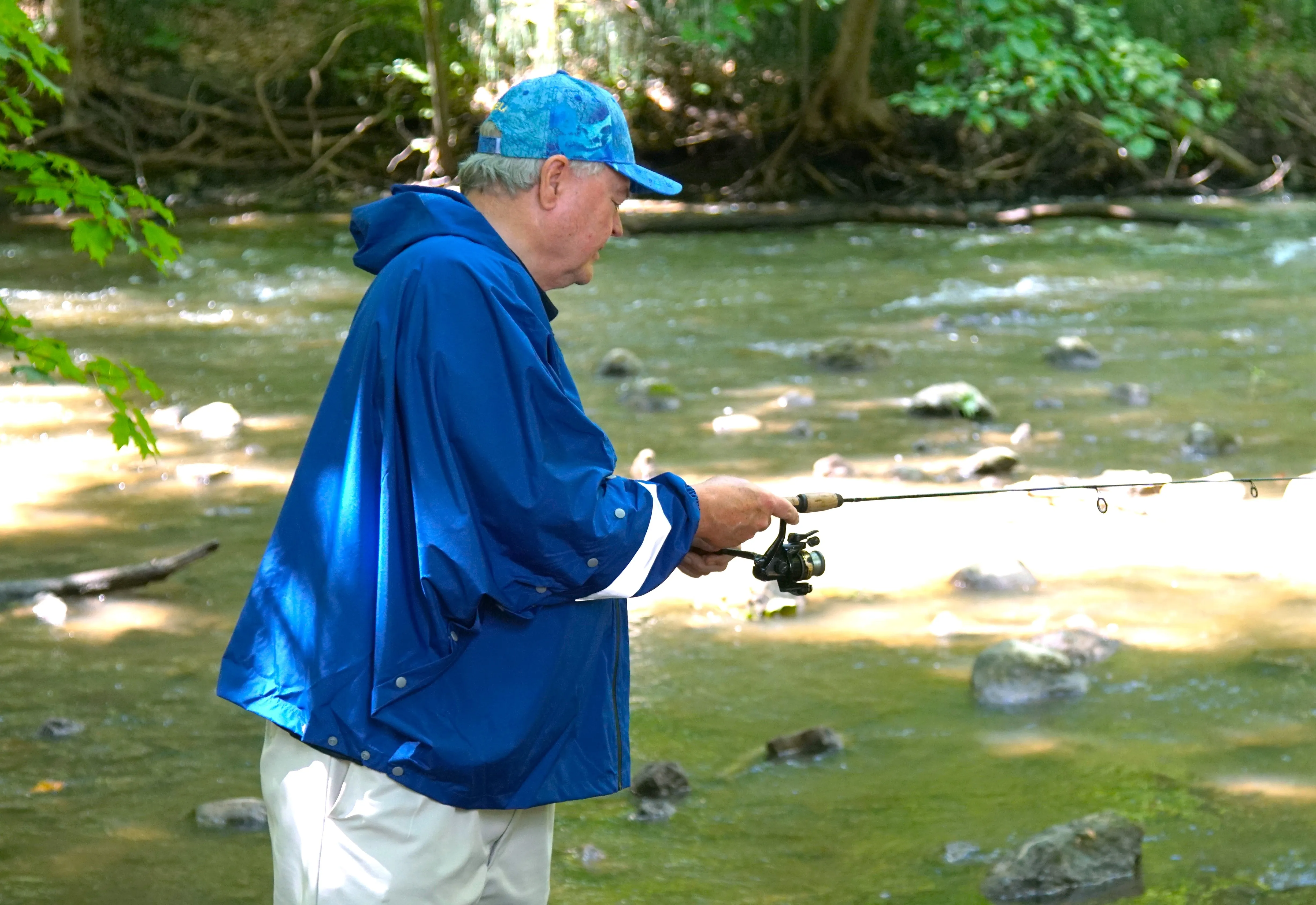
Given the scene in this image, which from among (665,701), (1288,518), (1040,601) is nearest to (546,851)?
(665,701)

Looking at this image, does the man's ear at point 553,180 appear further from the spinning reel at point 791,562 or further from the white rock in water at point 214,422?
the white rock in water at point 214,422

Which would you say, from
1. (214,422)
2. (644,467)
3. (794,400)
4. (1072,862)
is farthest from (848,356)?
(1072,862)

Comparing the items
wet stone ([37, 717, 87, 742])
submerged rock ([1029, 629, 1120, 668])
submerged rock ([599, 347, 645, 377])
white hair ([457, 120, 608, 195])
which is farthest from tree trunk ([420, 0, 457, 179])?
white hair ([457, 120, 608, 195])

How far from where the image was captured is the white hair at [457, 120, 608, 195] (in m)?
2.12

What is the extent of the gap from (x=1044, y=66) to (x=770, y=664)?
1024 centimetres

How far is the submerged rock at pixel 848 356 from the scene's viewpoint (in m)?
8.46

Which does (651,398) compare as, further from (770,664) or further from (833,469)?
(770,664)

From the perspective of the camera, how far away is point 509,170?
6.97 feet

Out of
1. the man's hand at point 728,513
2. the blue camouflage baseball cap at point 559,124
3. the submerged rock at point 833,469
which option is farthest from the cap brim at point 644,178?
the submerged rock at point 833,469

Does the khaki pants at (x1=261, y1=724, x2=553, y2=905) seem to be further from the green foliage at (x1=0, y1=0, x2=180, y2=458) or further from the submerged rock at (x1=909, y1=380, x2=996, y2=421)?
the submerged rock at (x1=909, y1=380, x2=996, y2=421)

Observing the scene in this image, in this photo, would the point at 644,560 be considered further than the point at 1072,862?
No

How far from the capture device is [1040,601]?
4.79 m

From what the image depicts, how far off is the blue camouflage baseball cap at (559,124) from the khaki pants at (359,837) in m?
0.84

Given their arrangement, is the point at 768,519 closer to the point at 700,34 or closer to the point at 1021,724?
the point at 1021,724
